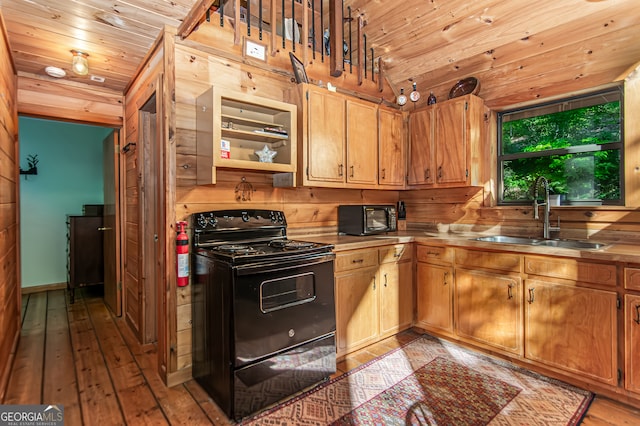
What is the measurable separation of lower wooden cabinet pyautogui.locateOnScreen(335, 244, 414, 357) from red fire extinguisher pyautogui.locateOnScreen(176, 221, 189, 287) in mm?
1090

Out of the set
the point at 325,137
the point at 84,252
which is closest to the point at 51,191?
the point at 84,252

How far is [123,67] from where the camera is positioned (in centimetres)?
296

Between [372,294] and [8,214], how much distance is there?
2970 millimetres

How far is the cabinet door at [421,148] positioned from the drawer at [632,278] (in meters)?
1.67

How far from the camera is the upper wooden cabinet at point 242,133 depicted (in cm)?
221

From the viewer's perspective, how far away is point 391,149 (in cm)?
342

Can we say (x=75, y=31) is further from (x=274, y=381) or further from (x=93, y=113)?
(x=274, y=381)

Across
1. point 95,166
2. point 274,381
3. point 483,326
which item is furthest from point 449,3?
point 95,166

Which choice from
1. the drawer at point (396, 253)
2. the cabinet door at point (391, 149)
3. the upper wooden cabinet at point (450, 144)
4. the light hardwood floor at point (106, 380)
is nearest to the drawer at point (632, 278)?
the light hardwood floor at point (106, 380)

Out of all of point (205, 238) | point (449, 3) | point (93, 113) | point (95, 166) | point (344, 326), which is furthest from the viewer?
point (95, 166)

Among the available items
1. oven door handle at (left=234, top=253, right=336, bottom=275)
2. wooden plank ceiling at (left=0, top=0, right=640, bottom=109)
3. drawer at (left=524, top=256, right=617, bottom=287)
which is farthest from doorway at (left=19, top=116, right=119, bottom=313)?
drawer at (left=524, top=256, right=617, bottom=287)

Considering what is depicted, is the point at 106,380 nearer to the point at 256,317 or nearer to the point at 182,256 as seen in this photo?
the point at 182,256

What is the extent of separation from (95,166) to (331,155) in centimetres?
423

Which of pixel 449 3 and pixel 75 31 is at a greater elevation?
pixel 449 3
